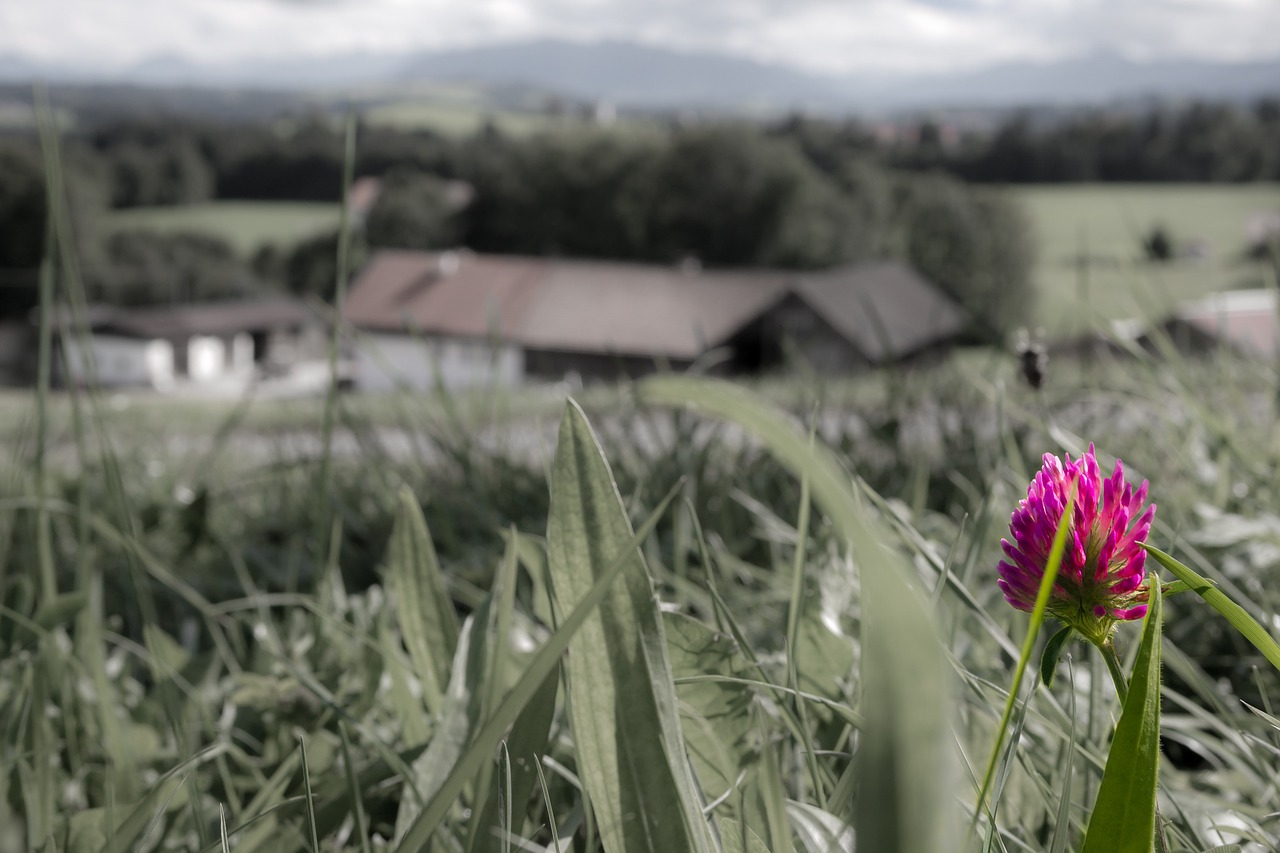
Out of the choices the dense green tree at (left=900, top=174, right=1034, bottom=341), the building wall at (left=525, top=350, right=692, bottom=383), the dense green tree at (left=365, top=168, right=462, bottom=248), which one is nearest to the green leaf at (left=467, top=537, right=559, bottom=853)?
the building wall at (left=525, top=350, right=692, bottom=383)

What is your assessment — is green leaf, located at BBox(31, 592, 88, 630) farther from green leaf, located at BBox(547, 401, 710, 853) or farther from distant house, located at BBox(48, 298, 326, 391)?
distant house, located at BBox(48, 298, 326, 391)

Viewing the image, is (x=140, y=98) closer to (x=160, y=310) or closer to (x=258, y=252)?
(x=258, y=252)

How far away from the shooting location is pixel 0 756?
516 millimetres

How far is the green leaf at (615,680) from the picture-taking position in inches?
13.4

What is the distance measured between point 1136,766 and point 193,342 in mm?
35305

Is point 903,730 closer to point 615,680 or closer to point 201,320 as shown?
point 615,680

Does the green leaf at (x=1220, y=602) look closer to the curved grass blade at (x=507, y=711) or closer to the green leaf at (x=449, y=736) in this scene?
the curved grass blade at (x=507, y=711)

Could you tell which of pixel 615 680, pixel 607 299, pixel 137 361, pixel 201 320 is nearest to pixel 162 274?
pixel 201 320

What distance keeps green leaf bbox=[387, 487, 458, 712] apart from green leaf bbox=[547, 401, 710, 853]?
21cm

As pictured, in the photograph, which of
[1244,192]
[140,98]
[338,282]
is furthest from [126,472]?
[140,98]

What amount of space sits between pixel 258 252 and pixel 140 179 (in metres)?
7.28

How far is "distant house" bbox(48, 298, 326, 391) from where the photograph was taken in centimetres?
3177

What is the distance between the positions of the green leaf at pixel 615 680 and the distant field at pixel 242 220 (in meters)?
41.5

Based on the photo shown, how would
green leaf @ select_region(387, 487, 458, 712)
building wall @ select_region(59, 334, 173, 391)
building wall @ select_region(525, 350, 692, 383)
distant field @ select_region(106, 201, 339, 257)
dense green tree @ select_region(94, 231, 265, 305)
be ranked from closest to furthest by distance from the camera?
1. green leaf @ select_region(387, 487, 458, 712)
2. building wall @ select_region(525, 350, 692, 383)
3. building wall @ select_region(59, 334, 173, 391)
4. dense green tree @ select_region(94, 231, 265, 305)
5. distant field @ select_region(106, 201, 339, 257)
